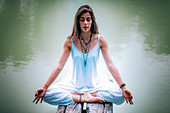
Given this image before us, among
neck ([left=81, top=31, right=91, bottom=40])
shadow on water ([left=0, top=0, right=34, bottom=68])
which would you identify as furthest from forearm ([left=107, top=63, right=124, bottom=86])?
shadow on water ([left=0, top=0, right=34, bottom=68])

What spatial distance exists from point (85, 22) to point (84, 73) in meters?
0.48

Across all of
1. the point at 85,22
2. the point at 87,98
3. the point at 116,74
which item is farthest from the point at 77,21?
the point at 87,98

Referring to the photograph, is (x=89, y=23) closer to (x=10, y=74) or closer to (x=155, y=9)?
(x=10, y=74)

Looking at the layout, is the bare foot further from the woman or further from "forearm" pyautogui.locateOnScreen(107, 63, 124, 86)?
"forearm" pyautogui.locateOnScreen(107, 63, 124, 86)

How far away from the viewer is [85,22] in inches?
75.4

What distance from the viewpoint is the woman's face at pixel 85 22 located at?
1930 millimetres

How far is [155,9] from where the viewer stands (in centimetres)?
531

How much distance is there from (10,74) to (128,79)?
1.83 m

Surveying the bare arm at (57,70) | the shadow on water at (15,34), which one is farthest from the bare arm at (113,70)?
the shadow on water at (15,34)

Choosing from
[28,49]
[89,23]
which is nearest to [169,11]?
[28,49]

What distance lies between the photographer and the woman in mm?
1835

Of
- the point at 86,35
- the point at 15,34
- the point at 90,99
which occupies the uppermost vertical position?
the point at 15,34

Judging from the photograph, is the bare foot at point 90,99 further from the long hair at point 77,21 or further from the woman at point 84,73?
the long hair at point 77,21

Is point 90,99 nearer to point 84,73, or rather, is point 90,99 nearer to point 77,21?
point 84,73
